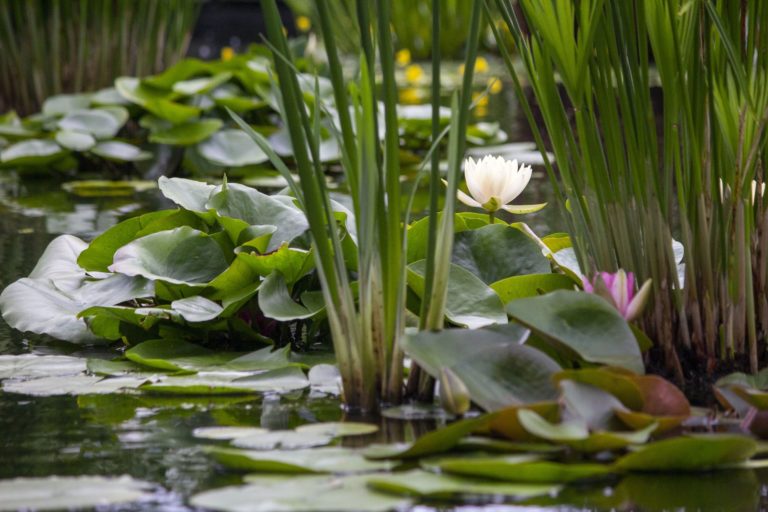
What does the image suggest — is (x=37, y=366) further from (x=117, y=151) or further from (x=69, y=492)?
(x=117, y=151)

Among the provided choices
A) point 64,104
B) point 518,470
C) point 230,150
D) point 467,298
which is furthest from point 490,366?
point 64,104

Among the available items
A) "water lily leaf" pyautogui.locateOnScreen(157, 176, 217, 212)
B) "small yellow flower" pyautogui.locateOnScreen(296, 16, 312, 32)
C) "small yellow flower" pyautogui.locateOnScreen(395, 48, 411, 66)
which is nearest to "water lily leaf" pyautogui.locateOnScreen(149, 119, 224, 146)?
"water lily leaf" pyautogui.locateOnScreen(157, 176, 217, 212)

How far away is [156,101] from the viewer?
12.9 ft

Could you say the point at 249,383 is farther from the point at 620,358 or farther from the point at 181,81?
the point at 181,81

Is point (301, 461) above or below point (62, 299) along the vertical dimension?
below

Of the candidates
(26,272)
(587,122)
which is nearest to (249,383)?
(587,122)

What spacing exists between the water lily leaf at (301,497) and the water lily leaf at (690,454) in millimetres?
266

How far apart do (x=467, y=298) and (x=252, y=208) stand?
0.47 metres

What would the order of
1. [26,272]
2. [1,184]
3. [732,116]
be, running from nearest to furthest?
[732,116] → [26,272] → [1,184]

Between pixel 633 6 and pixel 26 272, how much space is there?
58.0 inches

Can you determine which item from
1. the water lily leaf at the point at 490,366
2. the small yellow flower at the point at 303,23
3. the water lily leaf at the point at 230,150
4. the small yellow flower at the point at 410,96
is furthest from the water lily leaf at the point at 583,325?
the small yellow flower at the point at 303,23

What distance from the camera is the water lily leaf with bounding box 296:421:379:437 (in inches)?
52.4

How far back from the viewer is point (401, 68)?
29.6 ft

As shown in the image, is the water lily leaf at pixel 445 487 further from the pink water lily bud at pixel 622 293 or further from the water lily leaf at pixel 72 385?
the water lily leaf at pixel 72 385
